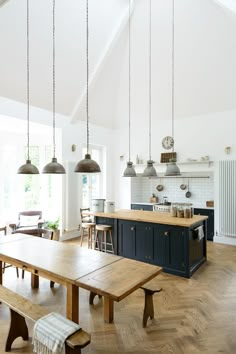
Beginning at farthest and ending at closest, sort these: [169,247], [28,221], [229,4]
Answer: [28,221] → [169,247] → [229,4]

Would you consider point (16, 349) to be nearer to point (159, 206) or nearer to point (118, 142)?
point (159, 206)

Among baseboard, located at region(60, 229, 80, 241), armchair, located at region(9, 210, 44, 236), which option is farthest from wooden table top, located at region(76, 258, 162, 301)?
baseboard, located at region(60, 229, 80, 241)

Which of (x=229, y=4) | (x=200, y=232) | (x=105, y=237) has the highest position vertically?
(x=229, y=4)

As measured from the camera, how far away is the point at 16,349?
2.37 metres

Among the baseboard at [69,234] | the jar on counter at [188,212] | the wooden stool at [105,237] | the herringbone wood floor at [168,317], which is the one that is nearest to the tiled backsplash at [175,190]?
the baseboard at [69,234]

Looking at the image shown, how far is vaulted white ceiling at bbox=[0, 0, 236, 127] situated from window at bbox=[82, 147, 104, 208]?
1528mm

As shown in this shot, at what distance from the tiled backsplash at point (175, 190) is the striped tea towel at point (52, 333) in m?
5.59

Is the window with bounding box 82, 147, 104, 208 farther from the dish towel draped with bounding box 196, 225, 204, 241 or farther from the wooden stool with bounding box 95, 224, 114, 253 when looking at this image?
the dish towel draped with bounding box 196, 225, 204, 241

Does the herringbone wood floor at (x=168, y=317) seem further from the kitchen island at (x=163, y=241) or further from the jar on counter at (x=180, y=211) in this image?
the jar on counter at (x=180, y=211)

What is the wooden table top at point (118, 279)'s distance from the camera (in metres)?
2.01

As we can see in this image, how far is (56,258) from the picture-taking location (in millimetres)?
2754

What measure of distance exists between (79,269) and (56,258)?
0.45m

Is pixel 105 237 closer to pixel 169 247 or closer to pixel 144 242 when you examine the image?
pixel 144 242

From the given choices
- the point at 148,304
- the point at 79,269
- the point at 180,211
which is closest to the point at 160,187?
the point at 180,211
